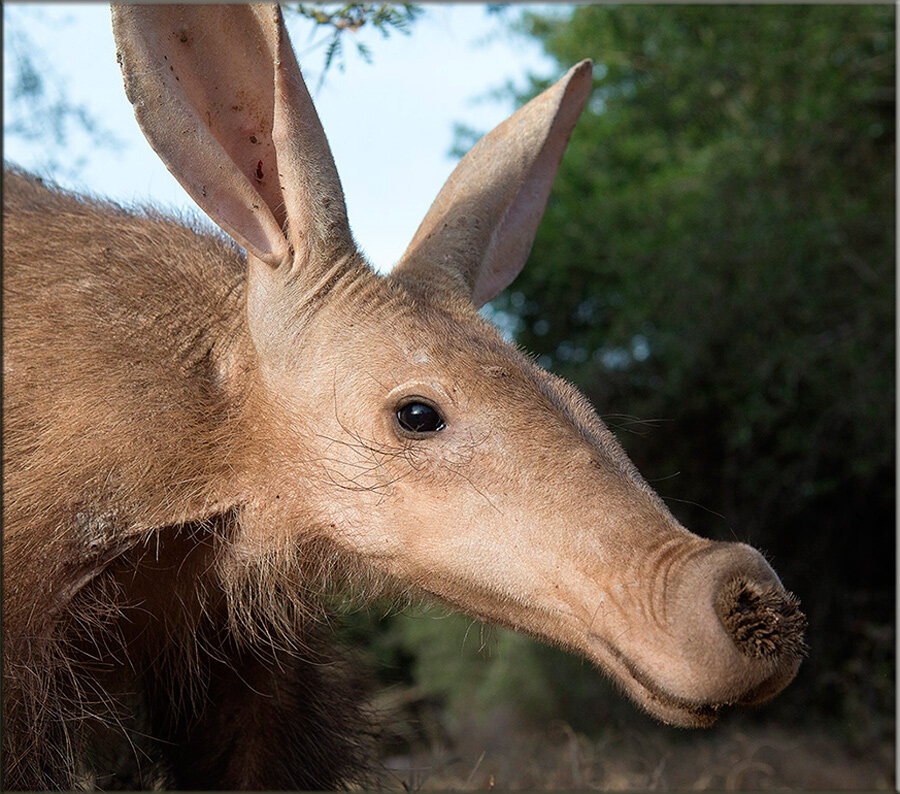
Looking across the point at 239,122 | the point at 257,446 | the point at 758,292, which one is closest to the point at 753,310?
the point at 758,292

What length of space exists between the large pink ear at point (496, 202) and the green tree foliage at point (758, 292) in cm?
369

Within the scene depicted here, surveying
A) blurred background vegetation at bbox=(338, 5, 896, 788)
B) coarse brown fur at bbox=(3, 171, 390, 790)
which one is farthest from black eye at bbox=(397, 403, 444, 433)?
blurred background vegetation at bbox=(338, 5, 896, 788)

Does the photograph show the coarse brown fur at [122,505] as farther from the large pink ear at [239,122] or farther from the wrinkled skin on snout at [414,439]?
the large pink ear at [239,122]

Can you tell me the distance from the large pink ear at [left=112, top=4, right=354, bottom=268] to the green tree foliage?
4.72m

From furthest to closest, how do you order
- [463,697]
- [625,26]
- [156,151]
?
[463,697] → [625,26] → [156,151]

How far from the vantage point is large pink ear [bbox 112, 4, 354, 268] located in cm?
267

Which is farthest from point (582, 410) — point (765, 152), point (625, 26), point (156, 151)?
point (625, 26)

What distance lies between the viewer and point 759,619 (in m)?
2.16

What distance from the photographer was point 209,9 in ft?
9.34

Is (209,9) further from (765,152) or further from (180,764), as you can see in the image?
(765,152)

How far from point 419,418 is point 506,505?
0.36 m

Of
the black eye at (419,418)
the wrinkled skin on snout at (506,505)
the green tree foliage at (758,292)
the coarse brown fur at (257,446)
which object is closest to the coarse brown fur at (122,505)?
the coarse brown fur at (257,446)

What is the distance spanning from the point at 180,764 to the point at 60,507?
132 centimetres

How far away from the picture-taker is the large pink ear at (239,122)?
8.77 ft
